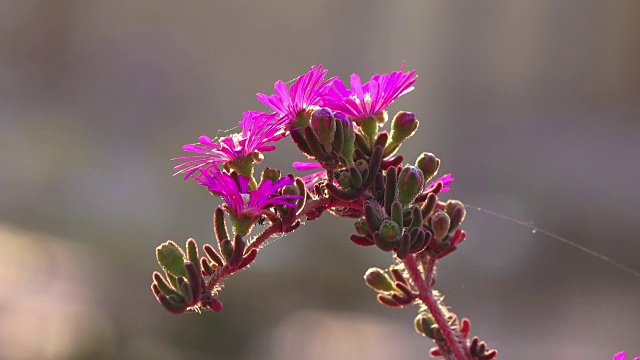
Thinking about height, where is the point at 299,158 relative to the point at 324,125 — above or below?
above

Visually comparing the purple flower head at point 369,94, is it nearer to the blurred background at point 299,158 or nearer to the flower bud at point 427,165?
the flower bud at point 427,165

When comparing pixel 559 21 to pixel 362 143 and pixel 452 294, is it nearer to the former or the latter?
pixel 452 294

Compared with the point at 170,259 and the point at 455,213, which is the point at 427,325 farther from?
the point at 170,259

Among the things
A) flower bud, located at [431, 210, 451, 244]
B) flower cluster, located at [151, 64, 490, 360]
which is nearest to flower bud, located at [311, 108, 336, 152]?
flower cluster, located at [151, 64, 490, 360]

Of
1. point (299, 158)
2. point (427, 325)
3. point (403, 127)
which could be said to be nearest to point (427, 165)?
point (403, 127)

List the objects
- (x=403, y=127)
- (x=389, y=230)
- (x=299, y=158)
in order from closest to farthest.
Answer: (x=389, y=230) → (x=403, y=127) → (x=299, y=158)

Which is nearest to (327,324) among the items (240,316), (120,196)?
(240,316)

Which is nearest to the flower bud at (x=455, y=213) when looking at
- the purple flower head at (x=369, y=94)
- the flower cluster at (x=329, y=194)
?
the flower cluster at (x=329, y=194)
